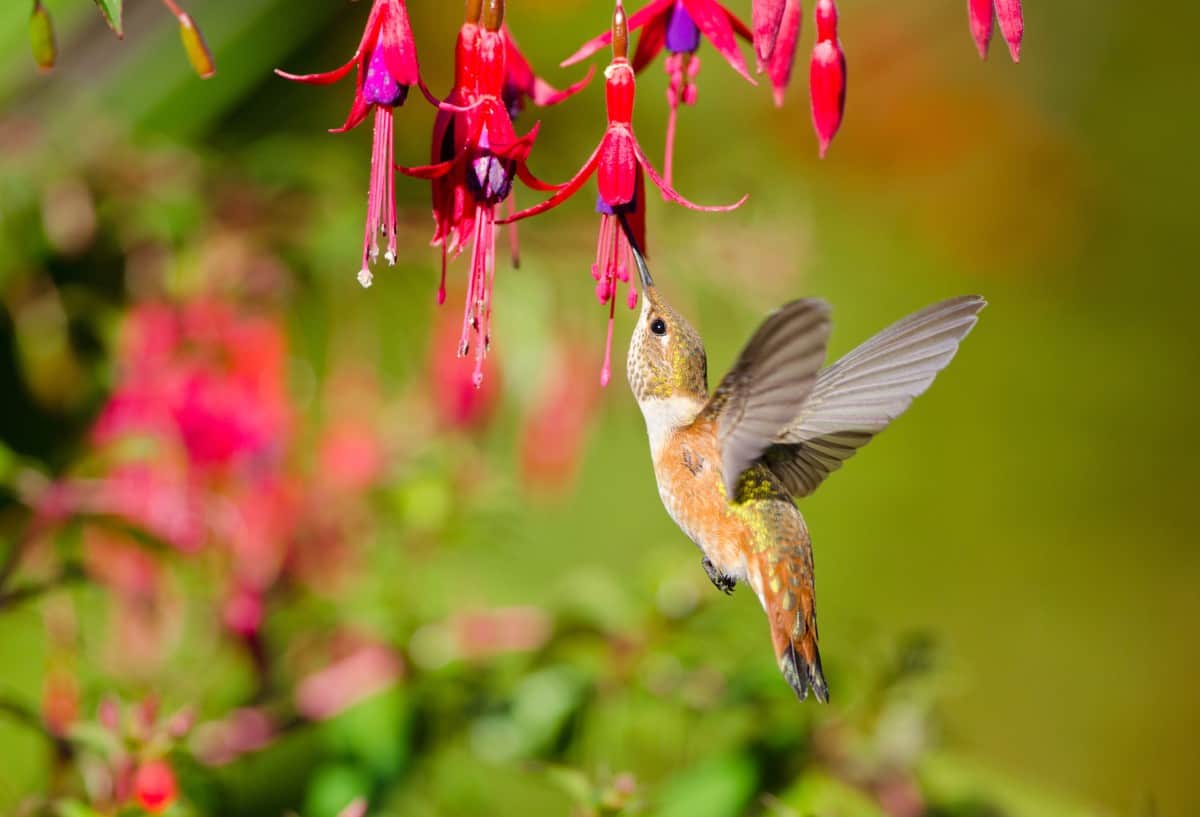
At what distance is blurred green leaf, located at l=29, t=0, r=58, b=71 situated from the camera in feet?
1.48

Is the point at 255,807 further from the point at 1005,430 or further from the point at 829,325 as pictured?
the point at 1005,430

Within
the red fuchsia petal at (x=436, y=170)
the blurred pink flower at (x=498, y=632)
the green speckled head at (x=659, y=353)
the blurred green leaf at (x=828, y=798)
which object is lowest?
the blurred green leaf at (x=828, y=798)

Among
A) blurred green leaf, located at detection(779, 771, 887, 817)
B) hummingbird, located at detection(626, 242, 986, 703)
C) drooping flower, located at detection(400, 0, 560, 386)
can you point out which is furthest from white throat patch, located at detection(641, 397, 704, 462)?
blurred green leaf, located at detection(779, 771, 887, 817)

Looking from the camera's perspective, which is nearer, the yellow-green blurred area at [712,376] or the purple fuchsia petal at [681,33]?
the purple fuchsia petal at [681,33]

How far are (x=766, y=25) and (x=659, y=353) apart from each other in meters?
0.15

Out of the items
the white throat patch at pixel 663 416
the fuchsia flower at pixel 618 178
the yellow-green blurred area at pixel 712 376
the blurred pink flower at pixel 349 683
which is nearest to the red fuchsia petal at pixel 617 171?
the fuchsia flower at pixel 618 178

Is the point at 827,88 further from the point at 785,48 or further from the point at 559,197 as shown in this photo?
the point at 559,197

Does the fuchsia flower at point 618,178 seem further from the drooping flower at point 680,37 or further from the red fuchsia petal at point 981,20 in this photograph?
the red fuchsia petal at point 981,20

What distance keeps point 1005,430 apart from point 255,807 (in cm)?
187

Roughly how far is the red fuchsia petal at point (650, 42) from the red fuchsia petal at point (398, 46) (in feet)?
0.34

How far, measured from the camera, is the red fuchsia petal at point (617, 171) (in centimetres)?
46

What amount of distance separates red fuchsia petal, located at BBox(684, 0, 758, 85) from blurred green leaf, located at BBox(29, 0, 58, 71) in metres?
0.23

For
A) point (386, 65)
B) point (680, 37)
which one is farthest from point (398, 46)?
point (680, 37)

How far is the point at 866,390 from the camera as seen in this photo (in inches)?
21.8
